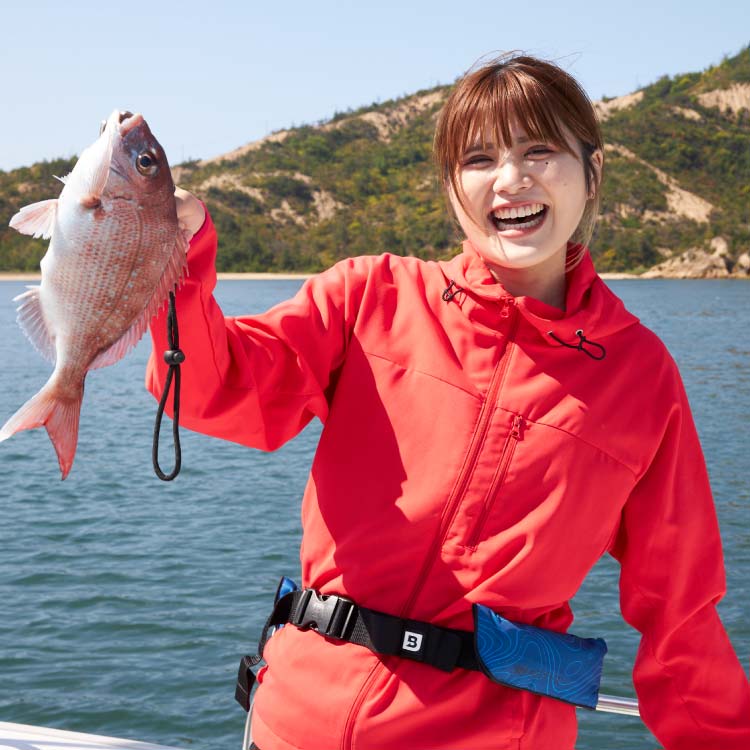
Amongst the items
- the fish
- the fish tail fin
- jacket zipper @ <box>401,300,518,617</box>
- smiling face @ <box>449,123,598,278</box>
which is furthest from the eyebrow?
the fish tail fin

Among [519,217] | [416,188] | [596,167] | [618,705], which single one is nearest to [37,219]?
[519,217]

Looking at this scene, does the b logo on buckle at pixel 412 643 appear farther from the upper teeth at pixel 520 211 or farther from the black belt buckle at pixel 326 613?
the upper teeth at pixel 520 211

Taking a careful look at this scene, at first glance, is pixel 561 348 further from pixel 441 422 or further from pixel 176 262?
pixel 176 262

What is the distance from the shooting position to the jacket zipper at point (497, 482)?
6.86 feet

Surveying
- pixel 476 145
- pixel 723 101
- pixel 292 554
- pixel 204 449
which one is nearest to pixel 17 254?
pixel 204 449

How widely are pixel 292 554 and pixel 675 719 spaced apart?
886cm

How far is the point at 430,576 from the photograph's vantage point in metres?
2.09

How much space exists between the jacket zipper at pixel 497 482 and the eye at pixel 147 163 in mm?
947

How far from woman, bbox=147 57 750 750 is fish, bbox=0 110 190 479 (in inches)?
7.5

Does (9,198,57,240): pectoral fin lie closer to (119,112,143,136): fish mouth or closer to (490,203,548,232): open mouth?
(119,112,143,136): fish mouth

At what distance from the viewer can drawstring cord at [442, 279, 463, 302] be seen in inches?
88.8

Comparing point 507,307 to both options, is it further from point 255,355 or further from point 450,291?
point 255,355

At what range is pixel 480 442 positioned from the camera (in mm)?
2123

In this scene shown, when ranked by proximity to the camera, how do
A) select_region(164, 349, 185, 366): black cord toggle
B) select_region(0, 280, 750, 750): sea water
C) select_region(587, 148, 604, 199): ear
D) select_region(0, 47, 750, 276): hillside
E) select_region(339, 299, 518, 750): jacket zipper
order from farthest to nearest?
1. select_region(0, 47, 750, 276): hillside
2. select_region(0, 280, 750, 750): sea water
3. select_region(587, 148, 604, 199): ear
4. select_region(339, 299, 518, 750): jacket zipper
5. select_region(164, 349, 185, 366): black cord toggle
